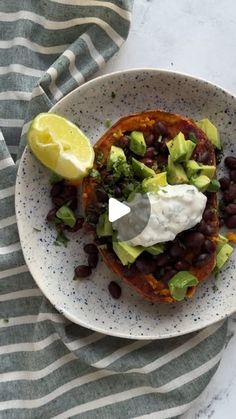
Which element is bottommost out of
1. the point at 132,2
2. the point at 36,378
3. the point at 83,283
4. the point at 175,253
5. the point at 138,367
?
the point at 36,378

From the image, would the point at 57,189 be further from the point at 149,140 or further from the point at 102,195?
the point at 149,140

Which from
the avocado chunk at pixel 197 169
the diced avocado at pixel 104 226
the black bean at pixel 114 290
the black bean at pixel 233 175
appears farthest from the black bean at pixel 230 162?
the black bean at pixel 114 290

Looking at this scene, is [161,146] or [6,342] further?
[6,342]

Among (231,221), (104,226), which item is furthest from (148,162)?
(231,221)

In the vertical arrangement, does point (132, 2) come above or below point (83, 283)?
above

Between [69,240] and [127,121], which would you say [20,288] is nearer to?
[69,240]

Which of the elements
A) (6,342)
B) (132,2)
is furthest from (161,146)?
(6,342)

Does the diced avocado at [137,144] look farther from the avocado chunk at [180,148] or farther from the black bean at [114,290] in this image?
the black bean at [114,290]
